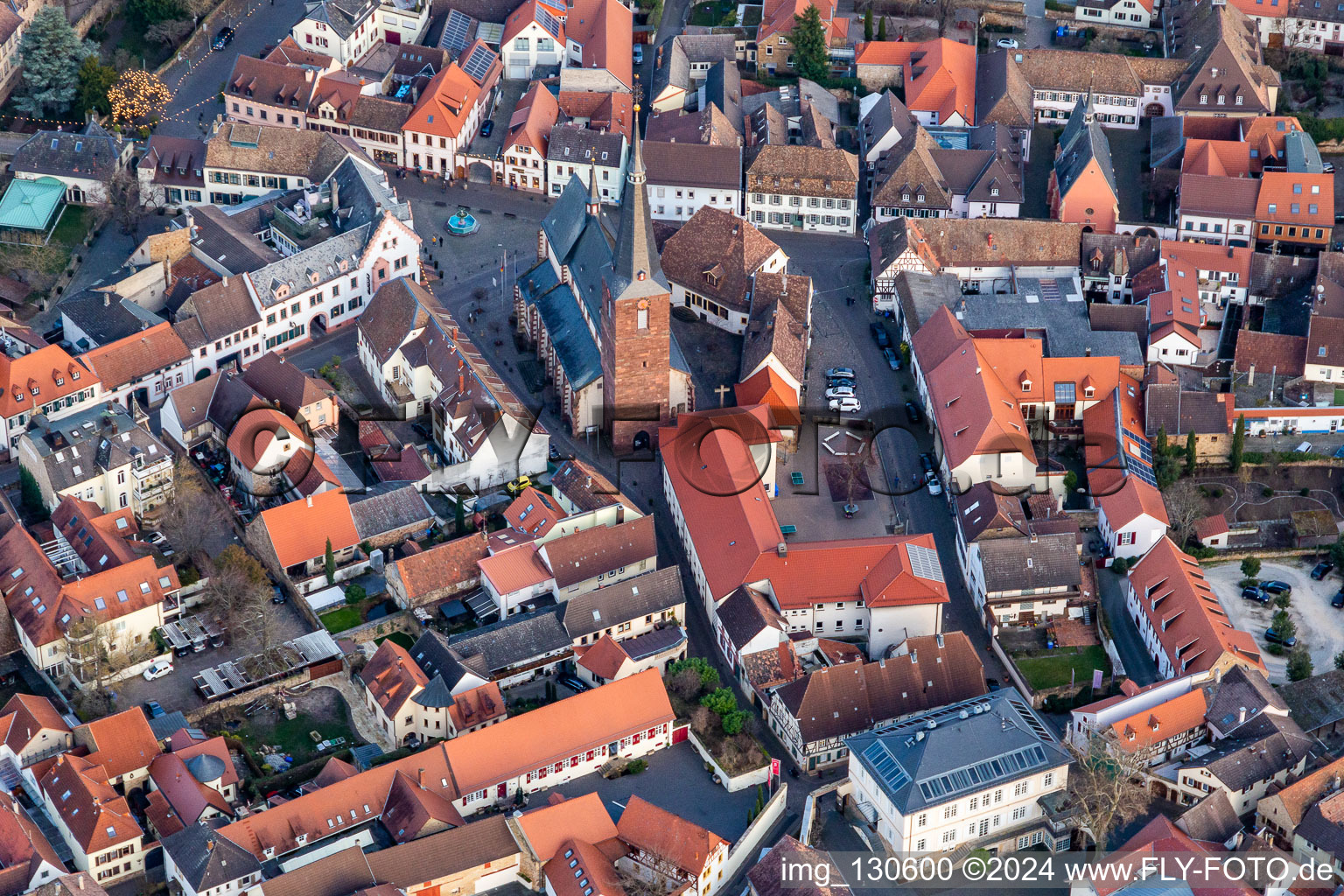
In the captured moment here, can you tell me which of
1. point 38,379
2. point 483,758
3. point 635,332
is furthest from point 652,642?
point 38,379

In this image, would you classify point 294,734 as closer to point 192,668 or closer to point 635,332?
point 192,668

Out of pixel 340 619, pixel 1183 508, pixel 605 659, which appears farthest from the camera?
pixel 1183 508

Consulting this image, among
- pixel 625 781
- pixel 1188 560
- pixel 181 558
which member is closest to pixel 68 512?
pixel 181 558

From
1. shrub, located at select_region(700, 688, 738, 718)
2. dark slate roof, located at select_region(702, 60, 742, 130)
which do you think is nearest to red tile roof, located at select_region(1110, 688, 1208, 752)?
shrub, located at select_region(700, 688, 738, 718)

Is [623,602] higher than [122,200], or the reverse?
[122,200]

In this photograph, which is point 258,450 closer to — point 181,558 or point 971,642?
point 181,558

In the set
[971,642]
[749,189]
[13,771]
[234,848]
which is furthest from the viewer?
[749,189]
